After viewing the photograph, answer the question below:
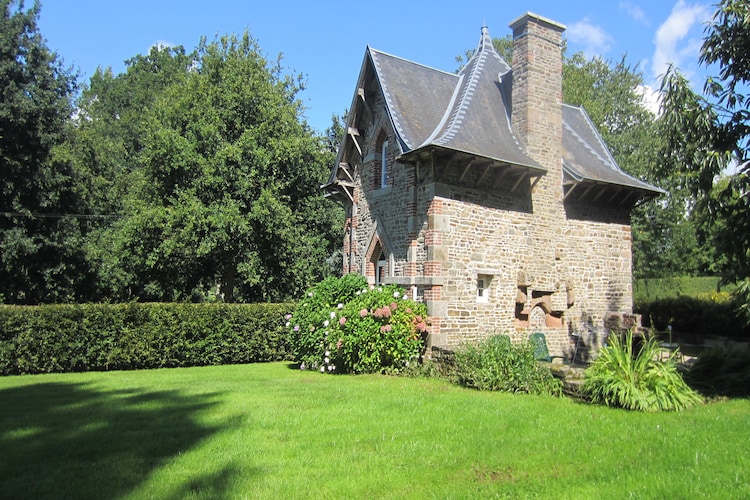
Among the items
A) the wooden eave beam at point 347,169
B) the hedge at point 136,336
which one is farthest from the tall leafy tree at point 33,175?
the wooden eave beam at point 347,169

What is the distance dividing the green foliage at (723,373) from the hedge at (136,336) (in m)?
11.1

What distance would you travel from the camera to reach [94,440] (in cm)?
652

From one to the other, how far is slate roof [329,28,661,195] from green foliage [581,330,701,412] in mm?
6154

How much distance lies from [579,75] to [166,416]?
30907 mm

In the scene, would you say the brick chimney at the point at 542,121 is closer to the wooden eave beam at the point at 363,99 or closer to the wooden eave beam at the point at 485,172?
the wooden eave beam at the point at 485,172

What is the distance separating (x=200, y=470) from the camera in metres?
5.45

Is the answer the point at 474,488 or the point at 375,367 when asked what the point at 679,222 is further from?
the point at 474,488

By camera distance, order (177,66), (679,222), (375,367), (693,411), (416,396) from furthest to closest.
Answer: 1. (177,66)
2. (679,222)
3. (375,367)
4. (416,396)
5. (693,411)

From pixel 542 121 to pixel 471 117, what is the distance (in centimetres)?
225

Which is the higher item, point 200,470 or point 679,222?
point 679,222

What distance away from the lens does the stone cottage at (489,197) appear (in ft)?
43.1

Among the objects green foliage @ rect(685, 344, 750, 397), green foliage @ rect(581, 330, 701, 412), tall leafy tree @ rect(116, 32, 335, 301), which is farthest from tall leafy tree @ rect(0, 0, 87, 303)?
green foliage @ rect(685, 344, 750, 397)

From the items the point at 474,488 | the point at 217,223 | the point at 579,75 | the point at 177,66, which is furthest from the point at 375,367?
the point at 177,66

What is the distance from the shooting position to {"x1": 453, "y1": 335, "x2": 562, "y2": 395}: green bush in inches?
376
